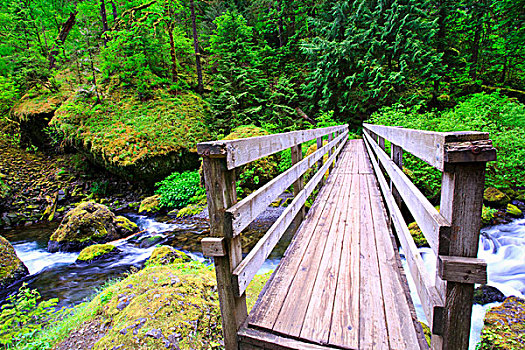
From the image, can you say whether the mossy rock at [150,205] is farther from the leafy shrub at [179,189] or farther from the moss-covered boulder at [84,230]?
the moss-covered boulder at [84,230]

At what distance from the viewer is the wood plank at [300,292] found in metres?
1.75

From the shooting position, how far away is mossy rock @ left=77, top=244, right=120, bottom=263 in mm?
6673

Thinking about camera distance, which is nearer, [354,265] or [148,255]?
[354,265]

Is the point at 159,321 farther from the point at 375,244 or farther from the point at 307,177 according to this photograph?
the point at 307,177

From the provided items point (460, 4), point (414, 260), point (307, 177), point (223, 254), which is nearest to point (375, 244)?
point (414, 260)

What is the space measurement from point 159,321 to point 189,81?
58.4ft

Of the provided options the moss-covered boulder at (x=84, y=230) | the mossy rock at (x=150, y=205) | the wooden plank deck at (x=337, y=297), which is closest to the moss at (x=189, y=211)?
the mossy rock at (x=150, y=205)

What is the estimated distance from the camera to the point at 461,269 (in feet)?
3.54

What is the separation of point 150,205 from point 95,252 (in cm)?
409

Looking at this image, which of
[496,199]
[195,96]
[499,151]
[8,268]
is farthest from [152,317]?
[195,96]

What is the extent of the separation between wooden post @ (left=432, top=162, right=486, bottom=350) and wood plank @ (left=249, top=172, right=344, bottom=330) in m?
1.10

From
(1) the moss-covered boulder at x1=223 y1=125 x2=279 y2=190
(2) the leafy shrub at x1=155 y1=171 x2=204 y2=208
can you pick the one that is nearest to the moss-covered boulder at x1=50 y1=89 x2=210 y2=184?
(2) the leafy shrub at x1=155 y1=171 x2=204 y2=208

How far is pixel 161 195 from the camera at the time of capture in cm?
1124

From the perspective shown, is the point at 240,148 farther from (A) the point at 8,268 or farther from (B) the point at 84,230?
(B) the point at 84,230
